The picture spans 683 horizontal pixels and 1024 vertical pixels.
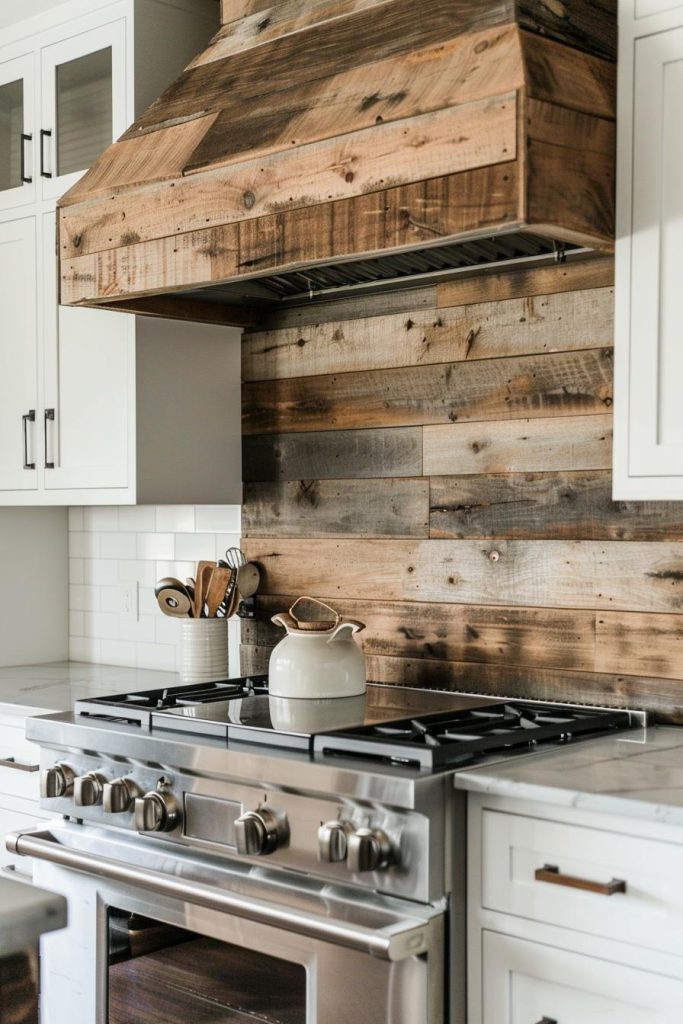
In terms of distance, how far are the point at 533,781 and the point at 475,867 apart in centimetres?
19

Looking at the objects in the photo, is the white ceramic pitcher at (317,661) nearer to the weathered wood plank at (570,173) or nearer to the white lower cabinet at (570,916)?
the white lower cabinet at (570,916)

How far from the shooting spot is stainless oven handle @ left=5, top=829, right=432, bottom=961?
1.87 metres

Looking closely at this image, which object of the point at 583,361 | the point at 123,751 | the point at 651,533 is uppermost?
the point at 583,361

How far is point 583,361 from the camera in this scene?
258 centimetres

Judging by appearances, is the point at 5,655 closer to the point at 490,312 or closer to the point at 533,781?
the point at 490,312

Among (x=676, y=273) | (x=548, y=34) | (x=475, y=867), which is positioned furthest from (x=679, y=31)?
(x=475, y=867)

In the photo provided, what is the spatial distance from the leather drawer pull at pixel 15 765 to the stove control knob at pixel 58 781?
0.35m

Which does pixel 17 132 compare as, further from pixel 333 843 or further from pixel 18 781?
pixel 333 843

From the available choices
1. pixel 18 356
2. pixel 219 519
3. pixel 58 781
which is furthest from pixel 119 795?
pixel 18 356

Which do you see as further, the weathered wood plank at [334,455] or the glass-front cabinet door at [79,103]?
the glass-front cabinet door at [79,103]

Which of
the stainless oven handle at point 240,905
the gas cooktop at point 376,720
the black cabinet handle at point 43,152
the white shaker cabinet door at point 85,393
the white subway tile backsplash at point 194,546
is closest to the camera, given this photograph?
the stainless oven handle at point 240,905

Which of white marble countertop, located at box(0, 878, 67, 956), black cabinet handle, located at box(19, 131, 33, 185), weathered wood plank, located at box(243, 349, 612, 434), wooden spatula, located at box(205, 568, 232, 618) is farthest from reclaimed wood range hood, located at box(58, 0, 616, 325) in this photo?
white marble countertop, located at box(0, 878, 67, 956)

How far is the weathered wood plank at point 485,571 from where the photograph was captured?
2.48 m

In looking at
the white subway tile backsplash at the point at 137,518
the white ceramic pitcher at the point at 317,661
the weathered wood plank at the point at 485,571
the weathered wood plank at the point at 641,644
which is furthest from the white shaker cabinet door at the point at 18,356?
the weathered wood plank at the point at 641,644
